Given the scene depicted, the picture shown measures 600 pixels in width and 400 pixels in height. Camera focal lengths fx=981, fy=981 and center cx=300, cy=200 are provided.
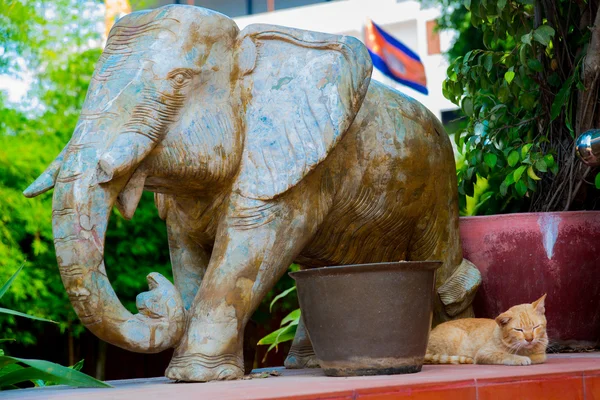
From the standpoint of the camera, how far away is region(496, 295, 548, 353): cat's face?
126 inches

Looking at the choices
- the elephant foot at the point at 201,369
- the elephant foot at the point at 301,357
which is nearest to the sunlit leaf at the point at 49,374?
the elephant foot at the point at 201,369

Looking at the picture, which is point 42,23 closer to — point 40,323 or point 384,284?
point 40,323

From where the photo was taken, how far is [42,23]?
9.27 m

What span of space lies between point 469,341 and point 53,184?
149 cm

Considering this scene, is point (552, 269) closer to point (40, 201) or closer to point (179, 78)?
point (179, 78)

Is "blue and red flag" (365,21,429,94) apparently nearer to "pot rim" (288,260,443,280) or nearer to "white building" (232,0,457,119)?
"white building" (232,0,457,119)

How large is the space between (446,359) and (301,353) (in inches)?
21.7

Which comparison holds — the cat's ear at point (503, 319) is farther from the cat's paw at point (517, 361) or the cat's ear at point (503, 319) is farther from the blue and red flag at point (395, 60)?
the blue and red flag at point (395, 60)

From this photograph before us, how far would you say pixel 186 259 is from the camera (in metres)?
3.39

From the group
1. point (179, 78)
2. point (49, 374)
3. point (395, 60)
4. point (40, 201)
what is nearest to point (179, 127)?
point (179, 78)

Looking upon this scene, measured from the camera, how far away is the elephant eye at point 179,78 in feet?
9.61

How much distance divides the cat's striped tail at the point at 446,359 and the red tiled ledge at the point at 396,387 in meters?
0.23

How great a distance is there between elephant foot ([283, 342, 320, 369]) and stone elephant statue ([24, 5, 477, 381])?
350 millimetres

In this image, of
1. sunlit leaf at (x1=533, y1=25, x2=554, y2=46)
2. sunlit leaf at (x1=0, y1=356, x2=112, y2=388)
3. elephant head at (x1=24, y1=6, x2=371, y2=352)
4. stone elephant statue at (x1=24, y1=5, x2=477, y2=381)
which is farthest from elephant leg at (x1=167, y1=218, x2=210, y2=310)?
sunlit leaf at (x1=533, y1=25, x2=554, y2=46)
